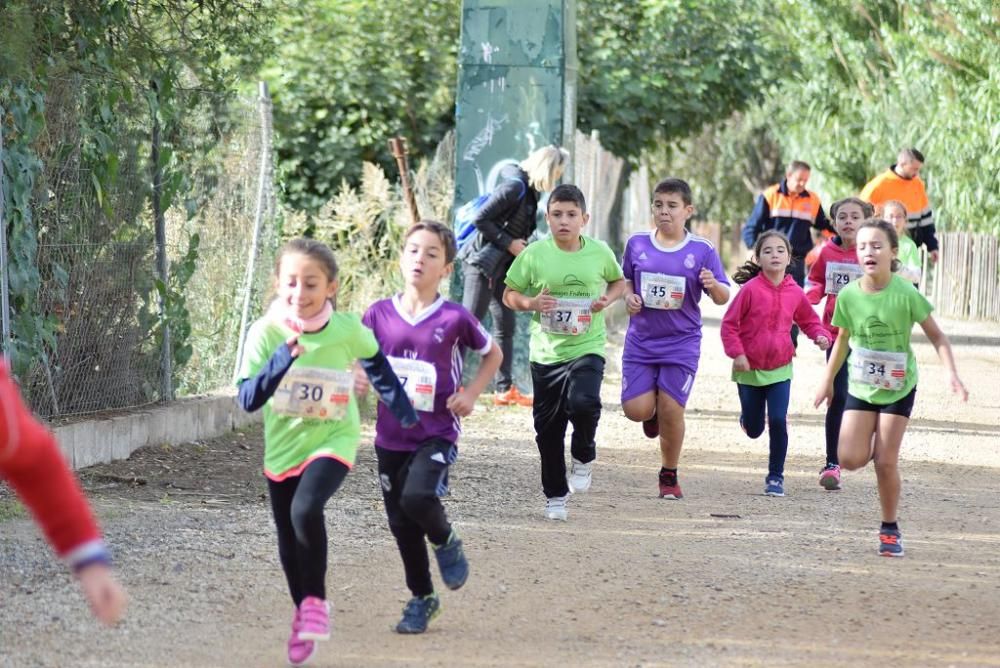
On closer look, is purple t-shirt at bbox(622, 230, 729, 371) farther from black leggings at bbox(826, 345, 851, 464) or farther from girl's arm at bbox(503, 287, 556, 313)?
black leggings at bbox(826, 345, 851, 464)

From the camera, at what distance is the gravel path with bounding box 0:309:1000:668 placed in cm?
586

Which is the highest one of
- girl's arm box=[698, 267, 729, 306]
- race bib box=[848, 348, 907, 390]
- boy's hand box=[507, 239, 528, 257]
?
boy's hand box=[507, 239, 528, 257]

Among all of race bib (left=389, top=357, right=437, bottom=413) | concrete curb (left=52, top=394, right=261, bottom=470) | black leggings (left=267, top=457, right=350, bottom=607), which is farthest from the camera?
concrete curb (left=52, top=394, right=261, bottom=470)

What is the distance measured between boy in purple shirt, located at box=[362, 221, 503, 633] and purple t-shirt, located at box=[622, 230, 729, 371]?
9.54ft

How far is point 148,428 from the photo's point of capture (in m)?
10.0

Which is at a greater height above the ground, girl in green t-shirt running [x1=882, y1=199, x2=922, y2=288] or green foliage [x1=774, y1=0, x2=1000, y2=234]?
green foliage [x1=774, y1=0, x2=1000, y2=234]

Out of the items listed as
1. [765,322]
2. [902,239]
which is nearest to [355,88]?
[902,239]

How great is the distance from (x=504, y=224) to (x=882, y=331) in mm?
4531

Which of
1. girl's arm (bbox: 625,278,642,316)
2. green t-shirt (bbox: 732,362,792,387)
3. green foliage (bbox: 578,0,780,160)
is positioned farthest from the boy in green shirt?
green foliage (bbox: 578,0,780,160)

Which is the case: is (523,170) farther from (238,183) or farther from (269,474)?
(269,474)

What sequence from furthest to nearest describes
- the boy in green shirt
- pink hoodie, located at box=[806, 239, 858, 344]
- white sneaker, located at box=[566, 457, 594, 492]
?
pink hoodie, located at box=[806, 239, 858, 344] < white sneaker, located at box=[566, 457, 594, 492] < the boy in green shirt

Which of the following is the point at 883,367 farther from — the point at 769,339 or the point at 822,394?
the point at 769,339

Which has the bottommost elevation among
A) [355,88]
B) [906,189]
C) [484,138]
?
[906,189]

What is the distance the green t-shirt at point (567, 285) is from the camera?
873 centimetres
